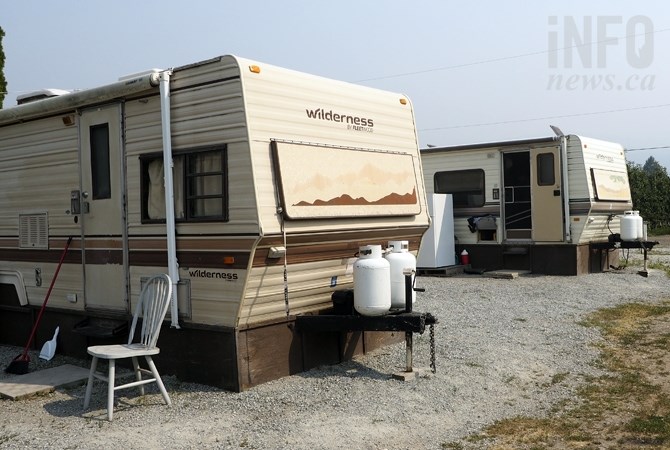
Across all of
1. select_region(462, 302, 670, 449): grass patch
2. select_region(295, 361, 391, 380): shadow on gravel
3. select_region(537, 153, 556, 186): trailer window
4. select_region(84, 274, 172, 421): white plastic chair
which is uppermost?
select_region(537, 153, 556, 186): trailer window

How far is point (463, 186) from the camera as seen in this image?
15.5 meters

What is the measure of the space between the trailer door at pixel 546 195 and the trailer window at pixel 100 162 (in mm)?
9687

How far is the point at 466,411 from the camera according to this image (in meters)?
5.74

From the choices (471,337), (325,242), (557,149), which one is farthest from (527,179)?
(325,242)

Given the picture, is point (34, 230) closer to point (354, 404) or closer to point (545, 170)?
point (354, 404)

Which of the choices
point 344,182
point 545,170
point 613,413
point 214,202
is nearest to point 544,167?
point 545,170

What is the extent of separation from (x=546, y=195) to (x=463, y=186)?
1.88m

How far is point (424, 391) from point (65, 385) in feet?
10.8

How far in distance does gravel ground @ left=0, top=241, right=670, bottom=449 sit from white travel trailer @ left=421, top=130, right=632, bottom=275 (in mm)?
5811

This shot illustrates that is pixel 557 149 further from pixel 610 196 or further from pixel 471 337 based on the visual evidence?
pixel 471 337

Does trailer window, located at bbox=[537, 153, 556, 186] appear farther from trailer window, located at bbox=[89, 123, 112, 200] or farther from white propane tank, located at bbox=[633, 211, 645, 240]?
trailer window, located at bbox=[89, 123, 112, 200]

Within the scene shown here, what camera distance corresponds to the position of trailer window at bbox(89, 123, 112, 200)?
7.14m

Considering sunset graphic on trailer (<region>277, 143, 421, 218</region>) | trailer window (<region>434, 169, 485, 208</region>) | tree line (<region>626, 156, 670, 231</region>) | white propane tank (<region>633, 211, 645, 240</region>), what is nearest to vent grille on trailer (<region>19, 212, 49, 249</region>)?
sunset graphic on trailer (<region>277, 143, 421, 218</region>)

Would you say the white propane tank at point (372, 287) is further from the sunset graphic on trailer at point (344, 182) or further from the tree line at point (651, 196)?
the tree line at point (651, 196)
